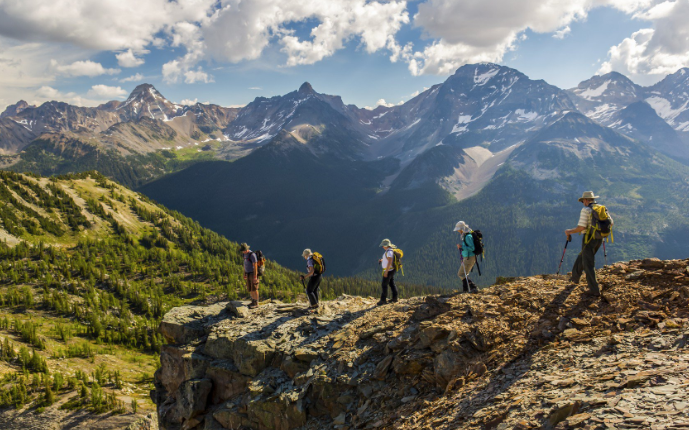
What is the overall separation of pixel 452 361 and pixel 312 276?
39.2 feet

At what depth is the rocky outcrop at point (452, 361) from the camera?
965 cm

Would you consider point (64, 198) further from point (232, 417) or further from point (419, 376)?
point (419, 376)

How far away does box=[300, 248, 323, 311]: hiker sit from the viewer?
2383 centimetres

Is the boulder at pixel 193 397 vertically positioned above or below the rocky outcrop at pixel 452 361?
below

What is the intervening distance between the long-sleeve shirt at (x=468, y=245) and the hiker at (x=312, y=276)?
29.8ft

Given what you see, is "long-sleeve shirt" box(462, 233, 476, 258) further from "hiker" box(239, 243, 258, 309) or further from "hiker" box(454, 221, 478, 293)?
"hiker" box(239, 243, 258, 309)

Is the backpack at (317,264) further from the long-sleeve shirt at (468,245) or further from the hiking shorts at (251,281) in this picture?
the long-sleeve shirt at (468,245)

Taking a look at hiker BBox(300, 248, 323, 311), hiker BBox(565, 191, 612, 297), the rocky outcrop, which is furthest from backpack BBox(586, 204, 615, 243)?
hiker BBox(300, 248, 323, 311)

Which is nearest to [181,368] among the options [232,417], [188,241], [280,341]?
[232,417]

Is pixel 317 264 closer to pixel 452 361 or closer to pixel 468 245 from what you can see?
pixel 468 245

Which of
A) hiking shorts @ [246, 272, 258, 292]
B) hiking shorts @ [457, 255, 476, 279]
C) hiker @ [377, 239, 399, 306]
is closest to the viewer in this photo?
hiking shorts @ [457, 255, 476, 279]

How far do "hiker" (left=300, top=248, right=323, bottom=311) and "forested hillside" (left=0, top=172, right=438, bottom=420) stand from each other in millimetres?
35047

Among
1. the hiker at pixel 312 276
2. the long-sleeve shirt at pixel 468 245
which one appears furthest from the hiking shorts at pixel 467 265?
the hiker at pixel 312 276

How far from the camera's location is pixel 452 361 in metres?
14.3
